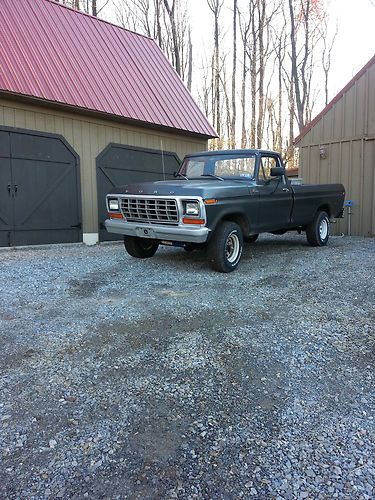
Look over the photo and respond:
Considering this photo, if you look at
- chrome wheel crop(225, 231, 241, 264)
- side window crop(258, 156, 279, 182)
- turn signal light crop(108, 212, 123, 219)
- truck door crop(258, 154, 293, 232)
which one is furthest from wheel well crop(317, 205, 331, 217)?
turn signal light crop(108, 212, 123, 219)

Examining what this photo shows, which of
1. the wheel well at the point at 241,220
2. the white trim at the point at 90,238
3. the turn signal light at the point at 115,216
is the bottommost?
the white trim at the point at 90,238

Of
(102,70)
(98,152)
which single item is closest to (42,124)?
(98,152)

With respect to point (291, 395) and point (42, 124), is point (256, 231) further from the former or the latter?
point (42, 124)

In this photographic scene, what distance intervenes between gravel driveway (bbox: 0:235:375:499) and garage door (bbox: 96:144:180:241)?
5251 mm

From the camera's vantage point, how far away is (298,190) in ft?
25.7

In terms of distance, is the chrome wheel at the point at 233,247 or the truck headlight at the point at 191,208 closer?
the truck headlight at the point at 191,208

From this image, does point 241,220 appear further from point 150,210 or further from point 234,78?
point 234,78

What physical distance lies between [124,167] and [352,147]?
6266 millimetres

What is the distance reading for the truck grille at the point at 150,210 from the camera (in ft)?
19.2

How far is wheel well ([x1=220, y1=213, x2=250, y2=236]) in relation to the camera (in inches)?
251

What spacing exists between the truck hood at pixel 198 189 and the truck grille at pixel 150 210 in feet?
0.37

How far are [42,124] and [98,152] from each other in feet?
4.87

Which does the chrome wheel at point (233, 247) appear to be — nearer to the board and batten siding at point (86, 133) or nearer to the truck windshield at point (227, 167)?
the truck windshield at point (227, 167)

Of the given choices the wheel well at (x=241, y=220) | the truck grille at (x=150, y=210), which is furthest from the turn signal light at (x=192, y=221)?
the wheel well at (x=241, y=220)
